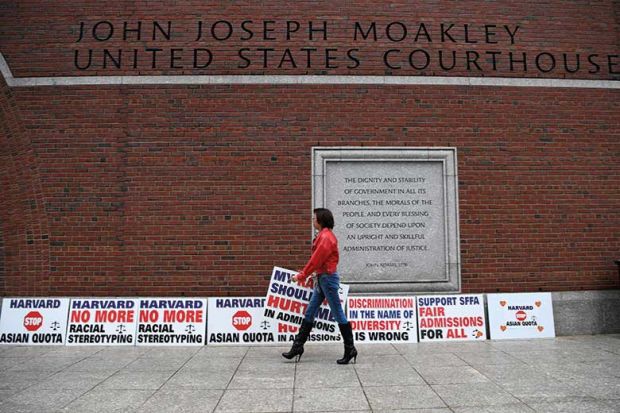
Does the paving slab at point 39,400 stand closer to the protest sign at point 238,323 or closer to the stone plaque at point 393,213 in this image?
the protest sign at point 238,323

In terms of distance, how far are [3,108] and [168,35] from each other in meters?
2.90

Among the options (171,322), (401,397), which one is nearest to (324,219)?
(401,397)

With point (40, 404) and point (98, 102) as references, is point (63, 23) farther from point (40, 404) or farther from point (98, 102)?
point (40, 404)

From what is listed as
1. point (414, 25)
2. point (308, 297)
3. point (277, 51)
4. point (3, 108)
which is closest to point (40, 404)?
point (308, 297)

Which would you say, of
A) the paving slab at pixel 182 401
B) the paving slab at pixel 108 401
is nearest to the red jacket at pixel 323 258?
the paving slab at pixel 182 401

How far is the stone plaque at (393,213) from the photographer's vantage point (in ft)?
22.4

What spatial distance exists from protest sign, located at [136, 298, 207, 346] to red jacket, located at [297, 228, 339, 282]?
6.55 feet

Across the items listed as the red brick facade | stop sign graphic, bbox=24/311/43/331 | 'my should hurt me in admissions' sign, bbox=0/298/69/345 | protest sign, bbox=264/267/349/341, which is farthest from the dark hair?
stop sign graphic, bbox=24/311/43/331

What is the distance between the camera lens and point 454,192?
6.97 meters

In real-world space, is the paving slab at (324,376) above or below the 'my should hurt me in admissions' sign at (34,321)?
below

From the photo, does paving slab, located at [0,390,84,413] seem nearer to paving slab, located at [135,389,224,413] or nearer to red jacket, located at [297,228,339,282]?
paving slab, located at [135,389,224,413]

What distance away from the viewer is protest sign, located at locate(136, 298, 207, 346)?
20.4 ft

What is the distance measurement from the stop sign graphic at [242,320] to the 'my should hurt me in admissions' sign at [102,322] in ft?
4.83

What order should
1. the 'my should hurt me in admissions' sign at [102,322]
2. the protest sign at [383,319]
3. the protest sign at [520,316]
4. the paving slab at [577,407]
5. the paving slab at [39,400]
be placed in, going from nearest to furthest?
the paving slab at [577,407], the paving slab at [39,400], the 'my should hurt me in admissions' sign at [102,322], the protest sign at [383,319], the protest sign at [520,316]
